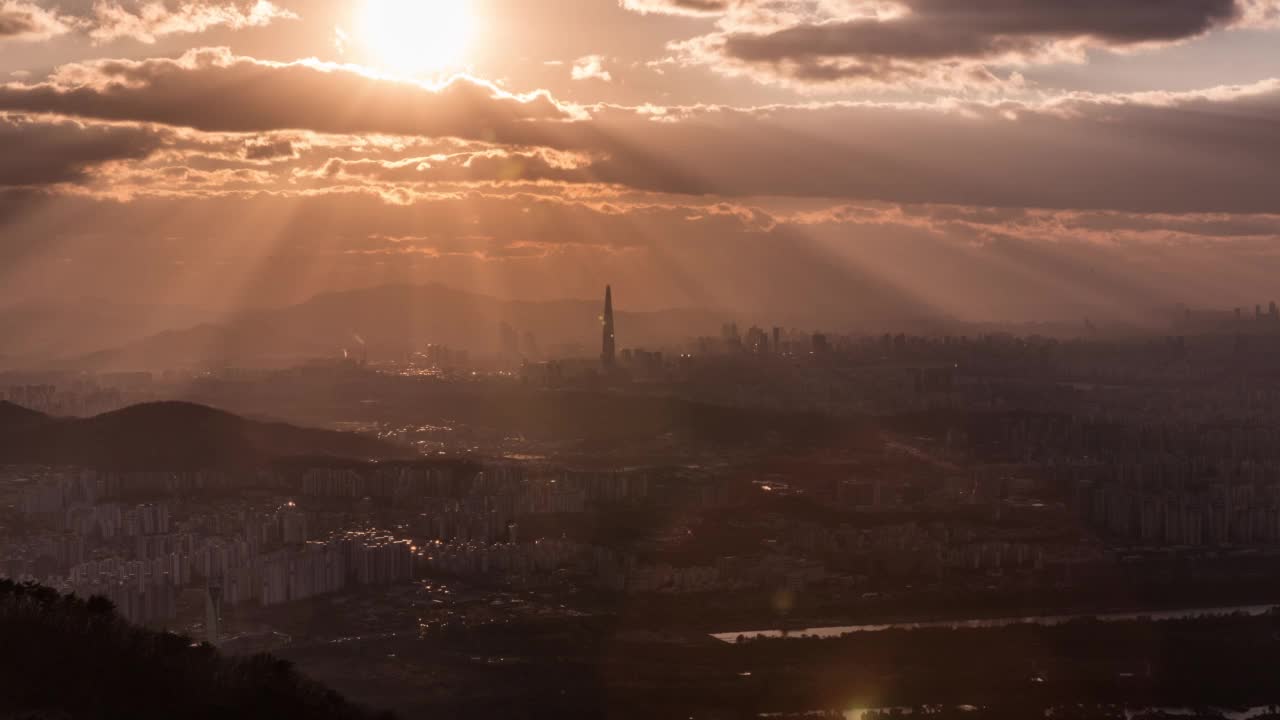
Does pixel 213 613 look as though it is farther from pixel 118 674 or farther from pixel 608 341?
pixel 608 341

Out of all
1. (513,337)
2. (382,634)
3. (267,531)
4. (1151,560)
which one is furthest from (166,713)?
(513,337)

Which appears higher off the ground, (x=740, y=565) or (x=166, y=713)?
(x=166, y=713)

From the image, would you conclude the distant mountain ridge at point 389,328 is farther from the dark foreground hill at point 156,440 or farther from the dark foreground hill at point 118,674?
the dark foreground hill at point 118,674

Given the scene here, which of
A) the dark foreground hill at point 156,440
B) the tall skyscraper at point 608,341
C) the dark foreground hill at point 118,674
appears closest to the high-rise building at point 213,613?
the dark foreground hill at point 118,674

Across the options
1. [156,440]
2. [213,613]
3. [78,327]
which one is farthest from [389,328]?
[213,613]

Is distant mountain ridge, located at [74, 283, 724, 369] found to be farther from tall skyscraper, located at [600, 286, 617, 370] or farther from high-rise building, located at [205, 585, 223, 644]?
high-rise building, located at [205, 585, 223, 644]

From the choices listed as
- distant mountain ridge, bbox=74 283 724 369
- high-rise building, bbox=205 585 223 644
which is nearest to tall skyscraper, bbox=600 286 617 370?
distant mountain ridge, bbox=74 283 724 369

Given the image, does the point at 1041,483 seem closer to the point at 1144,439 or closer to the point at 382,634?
the point at 1144,439

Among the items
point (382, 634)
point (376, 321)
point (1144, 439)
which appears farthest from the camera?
point (376, 321)
